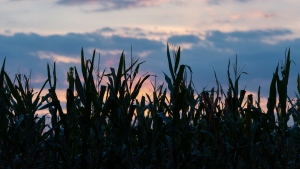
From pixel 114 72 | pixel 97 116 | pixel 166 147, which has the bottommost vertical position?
pixel 166 147

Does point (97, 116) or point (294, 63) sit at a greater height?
point (294, 63)

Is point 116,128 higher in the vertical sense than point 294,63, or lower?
lower

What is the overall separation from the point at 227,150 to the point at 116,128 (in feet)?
4.63

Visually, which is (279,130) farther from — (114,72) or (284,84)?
(114,72)

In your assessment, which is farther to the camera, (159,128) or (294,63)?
(294,63)

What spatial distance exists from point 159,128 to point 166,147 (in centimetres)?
43

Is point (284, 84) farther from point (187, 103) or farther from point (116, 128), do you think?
point (116, 128)

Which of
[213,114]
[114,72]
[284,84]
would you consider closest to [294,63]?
[284,84]

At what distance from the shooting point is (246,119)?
6625 mm

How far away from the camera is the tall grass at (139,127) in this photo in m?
6.19

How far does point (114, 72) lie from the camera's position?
627cm

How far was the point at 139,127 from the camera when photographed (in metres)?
6.49

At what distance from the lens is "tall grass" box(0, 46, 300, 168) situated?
20.3ft

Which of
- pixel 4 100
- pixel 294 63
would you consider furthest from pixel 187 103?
pixel 4 100
